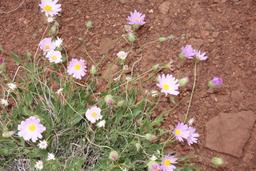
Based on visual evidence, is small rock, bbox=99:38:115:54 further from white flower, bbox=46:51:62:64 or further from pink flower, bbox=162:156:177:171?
pink flower, bbox=162:156:177:171

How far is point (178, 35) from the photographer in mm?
2432

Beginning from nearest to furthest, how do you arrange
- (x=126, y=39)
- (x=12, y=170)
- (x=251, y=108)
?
(x=12, y=170) < (x=251, y=108) < (x=126, y=39)

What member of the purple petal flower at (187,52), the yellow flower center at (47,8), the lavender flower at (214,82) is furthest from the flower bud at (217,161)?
the yellow flower center at (47,8)

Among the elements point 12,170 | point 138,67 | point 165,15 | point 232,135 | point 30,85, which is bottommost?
point 12,170

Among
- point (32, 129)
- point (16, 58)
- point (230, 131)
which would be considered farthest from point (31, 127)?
point (230, 131)

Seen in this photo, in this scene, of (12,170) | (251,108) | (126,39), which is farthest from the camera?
(126,39)

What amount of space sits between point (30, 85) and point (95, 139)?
392mm

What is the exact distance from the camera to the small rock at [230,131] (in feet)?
7.14

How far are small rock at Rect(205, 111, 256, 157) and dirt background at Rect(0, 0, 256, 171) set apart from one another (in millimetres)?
27

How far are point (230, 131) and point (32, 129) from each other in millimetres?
897

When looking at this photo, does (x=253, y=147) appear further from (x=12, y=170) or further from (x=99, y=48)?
(x=12, y=170)

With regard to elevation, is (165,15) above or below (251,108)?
above

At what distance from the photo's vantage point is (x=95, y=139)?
2.09 metres

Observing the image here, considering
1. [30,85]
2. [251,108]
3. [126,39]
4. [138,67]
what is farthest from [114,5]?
[251,108]
